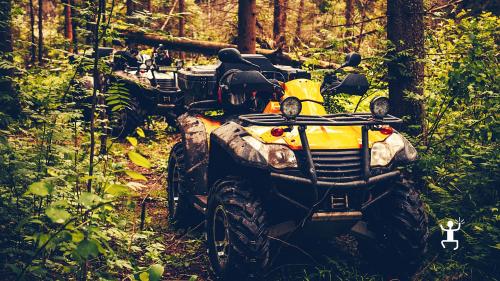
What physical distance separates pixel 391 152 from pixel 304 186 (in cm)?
93

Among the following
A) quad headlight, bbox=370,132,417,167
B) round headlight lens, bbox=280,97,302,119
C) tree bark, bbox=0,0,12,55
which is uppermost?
tree bark, bbox=0,0,12,55

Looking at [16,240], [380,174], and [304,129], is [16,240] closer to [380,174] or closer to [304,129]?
[304,129]

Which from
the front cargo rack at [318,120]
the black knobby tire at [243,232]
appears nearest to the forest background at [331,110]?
the black knobby tire at [243,232]

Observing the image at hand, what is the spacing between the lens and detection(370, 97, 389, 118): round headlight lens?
4.90 metres

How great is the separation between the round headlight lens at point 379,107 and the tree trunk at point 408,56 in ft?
6.77

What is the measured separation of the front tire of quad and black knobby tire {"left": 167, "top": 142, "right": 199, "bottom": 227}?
2282 millimetres

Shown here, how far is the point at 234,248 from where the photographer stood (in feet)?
15.3

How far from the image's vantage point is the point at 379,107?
16.1 feet

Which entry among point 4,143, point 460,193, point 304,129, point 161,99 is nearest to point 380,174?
point 304,129

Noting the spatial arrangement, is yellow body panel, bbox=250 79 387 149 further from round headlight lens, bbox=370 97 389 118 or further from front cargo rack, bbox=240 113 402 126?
round headlight lens, bbox=370 97 389 118

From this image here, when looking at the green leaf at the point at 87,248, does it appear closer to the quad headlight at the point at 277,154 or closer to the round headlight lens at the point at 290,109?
the quad headlight at the point at 277,154

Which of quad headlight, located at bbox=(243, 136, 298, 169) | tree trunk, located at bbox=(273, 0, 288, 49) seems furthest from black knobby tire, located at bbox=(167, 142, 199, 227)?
tree trunk, located at bbox=(273, 0, 288, 49)

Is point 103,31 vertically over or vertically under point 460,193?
over

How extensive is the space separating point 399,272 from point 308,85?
2.12 meters
